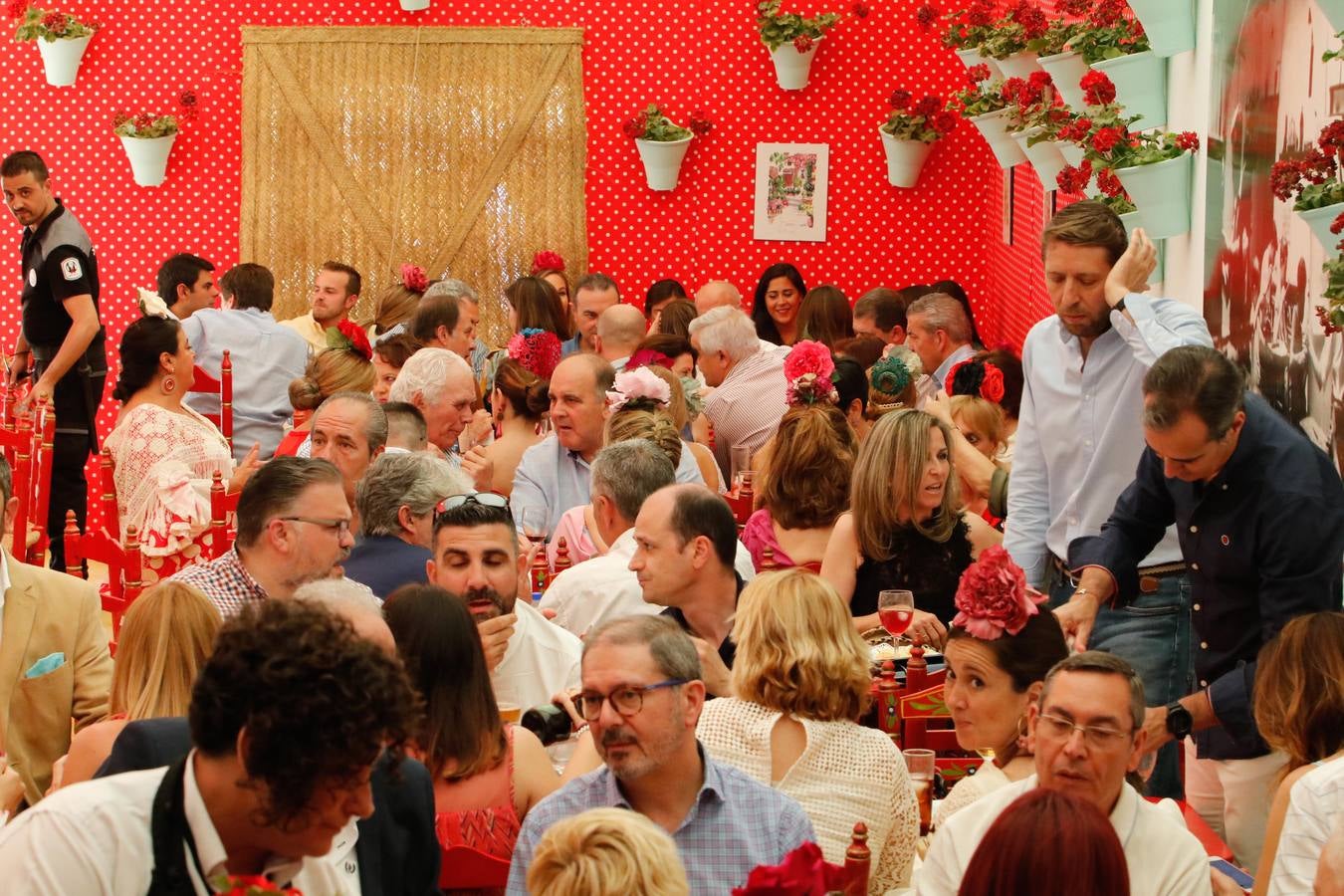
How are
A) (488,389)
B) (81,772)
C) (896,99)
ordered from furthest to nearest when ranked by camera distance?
(896,99) < (488,389) < (81,772)

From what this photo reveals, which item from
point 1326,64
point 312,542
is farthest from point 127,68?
point 1326,64

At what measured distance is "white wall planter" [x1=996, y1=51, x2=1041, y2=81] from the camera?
7457 mm

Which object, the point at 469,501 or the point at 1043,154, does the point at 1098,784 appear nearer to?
the point at 469,501

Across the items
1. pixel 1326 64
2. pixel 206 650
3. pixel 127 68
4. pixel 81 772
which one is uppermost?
pixel 127 68

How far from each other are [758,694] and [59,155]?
30.1ft

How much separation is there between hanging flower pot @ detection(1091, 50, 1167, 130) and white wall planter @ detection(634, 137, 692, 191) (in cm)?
543

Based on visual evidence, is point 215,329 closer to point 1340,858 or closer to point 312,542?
point 312,542

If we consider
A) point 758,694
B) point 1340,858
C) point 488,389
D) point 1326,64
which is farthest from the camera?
point 488,389

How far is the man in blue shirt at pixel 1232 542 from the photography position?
3.95 metres

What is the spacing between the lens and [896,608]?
4785mm

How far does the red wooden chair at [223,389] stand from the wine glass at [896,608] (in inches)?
132

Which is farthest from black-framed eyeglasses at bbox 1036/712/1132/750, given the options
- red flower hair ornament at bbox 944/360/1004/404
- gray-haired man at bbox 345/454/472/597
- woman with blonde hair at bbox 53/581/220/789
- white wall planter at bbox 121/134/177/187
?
white wall planter at bbox 121/134/177/187

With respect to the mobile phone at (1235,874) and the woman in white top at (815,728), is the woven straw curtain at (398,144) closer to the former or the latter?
the woman in white top at (815,728)

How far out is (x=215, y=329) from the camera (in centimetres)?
867
